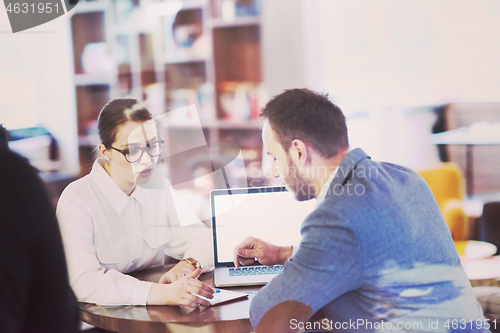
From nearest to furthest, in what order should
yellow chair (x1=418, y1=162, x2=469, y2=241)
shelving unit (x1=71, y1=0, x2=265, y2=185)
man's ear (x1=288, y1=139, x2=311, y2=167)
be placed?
1. man's ear (x1=288, y1=139, x2=311, y2=167)
2. yellow chair (x1=418, y1=162, x2=469, y2=241)
3. shelving unit (x1=71, y1=0, x2=265, y2=185)

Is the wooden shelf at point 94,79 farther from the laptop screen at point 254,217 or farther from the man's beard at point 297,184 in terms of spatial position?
the man's beard at point 297,184

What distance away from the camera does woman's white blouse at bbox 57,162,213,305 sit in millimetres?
1243

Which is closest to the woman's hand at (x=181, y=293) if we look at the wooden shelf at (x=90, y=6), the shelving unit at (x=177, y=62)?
the shelving unit at (x=177, y=62)

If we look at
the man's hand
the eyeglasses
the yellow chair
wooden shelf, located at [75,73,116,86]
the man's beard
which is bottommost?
the yellow chair

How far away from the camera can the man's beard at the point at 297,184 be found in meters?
1.21

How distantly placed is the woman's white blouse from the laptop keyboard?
12cm

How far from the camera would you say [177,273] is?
1356mm

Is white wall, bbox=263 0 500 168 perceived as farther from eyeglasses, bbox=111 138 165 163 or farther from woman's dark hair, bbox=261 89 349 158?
woman's dark hair, bbox=261 89 349 158

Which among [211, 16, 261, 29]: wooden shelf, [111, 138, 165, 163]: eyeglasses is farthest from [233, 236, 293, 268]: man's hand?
[211, 16, 261, 29]: wooden shelf

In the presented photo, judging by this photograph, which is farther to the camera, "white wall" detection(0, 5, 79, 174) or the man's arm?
"white wall" detection(0, 5, 79, 174)

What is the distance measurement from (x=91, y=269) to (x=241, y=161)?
2332 millimetres

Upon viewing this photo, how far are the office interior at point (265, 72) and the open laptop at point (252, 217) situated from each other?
1.66m

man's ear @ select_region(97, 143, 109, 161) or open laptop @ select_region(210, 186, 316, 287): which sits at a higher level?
man's ear @ select_region(97, 143, 109, 161)

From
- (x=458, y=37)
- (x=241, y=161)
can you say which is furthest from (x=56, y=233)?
(x=458, y=37)
